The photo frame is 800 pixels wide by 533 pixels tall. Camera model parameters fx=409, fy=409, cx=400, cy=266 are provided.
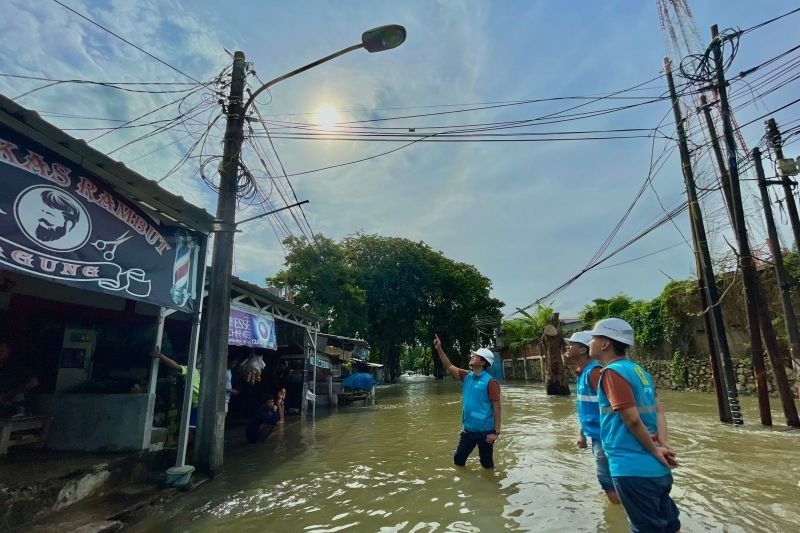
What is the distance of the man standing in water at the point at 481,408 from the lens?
5.73 meters

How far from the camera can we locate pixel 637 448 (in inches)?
106

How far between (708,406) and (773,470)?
9.14 metres

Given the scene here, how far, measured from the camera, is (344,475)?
657cm

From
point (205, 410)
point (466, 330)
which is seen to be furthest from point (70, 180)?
point (466, 330)

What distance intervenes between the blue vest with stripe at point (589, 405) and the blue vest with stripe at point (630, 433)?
1590 mm

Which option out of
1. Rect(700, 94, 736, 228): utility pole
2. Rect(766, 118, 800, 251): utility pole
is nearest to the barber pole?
Rect(700, 94, 736, 228): utility pole

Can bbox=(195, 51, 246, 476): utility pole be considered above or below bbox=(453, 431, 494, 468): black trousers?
above

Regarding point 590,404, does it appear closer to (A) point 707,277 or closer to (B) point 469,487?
(B) point 469,487

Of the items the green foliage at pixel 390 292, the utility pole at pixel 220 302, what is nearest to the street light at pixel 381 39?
the utility pole at pixel 220 302

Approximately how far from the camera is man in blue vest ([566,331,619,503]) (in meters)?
4.42

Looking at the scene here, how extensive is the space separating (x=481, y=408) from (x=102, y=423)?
558cm

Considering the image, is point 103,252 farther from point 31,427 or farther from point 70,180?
point 31,427

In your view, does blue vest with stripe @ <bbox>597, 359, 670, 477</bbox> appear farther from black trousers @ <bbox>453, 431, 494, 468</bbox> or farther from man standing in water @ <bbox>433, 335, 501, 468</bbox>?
black trousers @ <bbox>453, 431, 494, 468</bbox>

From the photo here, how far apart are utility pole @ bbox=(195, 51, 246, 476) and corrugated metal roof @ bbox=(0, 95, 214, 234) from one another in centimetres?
57
